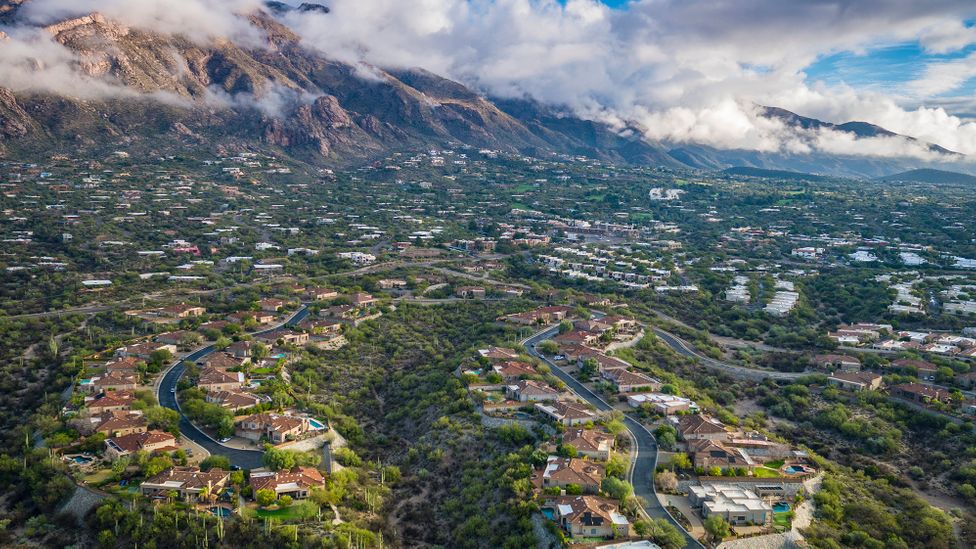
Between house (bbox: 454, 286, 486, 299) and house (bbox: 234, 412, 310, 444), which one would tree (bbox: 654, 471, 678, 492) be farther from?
house (bbox: 454, 286, 486, 299)

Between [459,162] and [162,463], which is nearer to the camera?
[162,463]

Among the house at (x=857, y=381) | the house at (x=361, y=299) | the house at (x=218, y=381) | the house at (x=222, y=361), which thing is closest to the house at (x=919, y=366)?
the house at (x=857, y=381)

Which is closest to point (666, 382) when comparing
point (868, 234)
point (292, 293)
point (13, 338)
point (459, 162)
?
point (292, 293)

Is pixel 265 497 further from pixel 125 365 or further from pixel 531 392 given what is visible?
pixel 125 365

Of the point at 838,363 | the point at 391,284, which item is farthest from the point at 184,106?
the point at 838,363

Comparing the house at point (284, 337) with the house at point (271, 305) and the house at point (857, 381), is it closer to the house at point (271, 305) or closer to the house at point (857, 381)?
the house at point (271, 305)

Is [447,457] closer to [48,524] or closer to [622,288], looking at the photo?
[48,524]

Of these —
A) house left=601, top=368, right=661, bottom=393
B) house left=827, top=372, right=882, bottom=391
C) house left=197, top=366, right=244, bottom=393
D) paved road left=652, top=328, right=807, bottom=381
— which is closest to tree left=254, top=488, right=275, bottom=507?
house left=197, top=366, right=244, bottom=393
